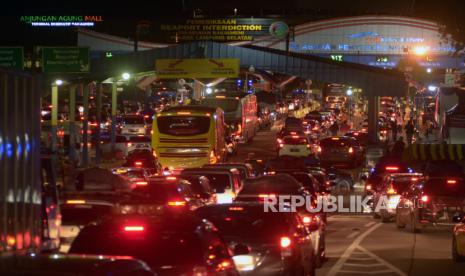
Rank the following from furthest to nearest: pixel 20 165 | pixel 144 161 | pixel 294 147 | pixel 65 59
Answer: pixel 294 147, pixel 65 59, pixel 144 161, pixel 20 165

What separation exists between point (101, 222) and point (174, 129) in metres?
32.3

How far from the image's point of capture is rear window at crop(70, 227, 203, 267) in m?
9.55

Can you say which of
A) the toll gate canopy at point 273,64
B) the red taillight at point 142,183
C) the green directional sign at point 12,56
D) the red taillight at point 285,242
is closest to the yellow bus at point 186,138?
the green directional sign at point 12,56

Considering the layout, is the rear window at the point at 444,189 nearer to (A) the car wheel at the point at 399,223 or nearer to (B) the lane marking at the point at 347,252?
(A) the car wheel at the point at 399,223

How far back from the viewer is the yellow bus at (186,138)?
41562 mm

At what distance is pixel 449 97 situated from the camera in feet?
148

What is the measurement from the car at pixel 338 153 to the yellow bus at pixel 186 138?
10056mm

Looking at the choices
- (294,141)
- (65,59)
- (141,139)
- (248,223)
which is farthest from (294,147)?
(248,223)

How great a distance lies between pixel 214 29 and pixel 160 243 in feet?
312

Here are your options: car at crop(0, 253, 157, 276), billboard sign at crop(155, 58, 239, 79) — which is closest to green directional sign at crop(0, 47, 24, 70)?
billboard sign at crop(155, 58, 239, 79)

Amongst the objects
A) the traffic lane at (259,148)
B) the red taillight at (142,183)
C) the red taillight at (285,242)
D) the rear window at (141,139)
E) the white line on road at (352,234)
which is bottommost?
the traffic lane at (259,148)

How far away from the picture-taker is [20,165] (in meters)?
9.93

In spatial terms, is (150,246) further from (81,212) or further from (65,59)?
(65,59)

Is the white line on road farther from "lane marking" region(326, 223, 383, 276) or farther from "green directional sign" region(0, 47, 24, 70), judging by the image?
"green directional sign" region(0, 47, 24, 70)
